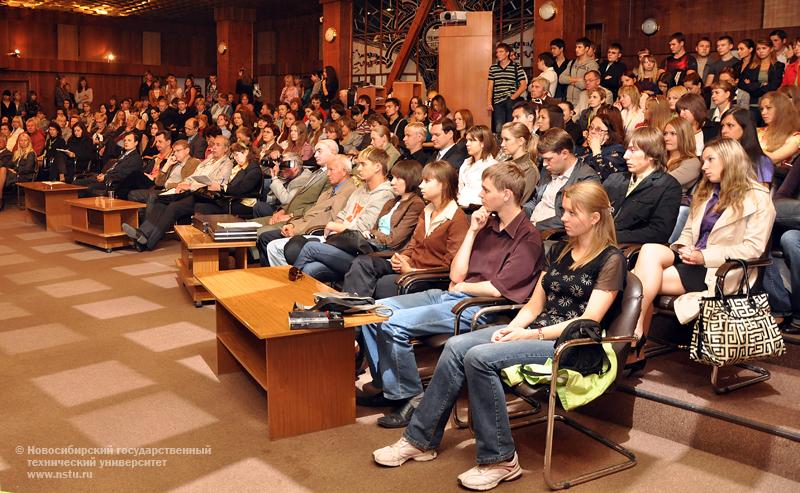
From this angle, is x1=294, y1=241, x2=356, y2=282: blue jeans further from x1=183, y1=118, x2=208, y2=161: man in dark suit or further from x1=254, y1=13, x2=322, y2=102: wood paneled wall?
x1=254, y1=13, x2=322, y2=102: wood paneled wall

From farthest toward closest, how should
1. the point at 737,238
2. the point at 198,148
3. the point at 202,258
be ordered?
the point at 198,148, the point at 202,258, the point at 737,238

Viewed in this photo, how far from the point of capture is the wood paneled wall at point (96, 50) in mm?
16672

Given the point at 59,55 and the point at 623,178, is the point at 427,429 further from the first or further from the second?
the point at 59,55

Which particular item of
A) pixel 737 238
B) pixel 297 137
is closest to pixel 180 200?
pixel 297 137

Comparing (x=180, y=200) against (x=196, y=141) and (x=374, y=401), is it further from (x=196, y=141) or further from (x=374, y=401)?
(x=374, y=401)

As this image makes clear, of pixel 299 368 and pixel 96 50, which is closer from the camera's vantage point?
pixel 299 368

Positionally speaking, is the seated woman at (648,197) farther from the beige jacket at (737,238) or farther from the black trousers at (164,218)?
the black trousers at (164,218)

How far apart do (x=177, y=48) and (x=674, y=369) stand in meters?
17.4

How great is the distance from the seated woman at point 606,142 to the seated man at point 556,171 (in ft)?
1.66

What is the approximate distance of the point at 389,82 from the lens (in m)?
12.0

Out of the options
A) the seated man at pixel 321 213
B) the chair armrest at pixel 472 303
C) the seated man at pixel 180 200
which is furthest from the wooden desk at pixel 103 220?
the chair armrest at pixel 472 303

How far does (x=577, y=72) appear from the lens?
8.22 meters

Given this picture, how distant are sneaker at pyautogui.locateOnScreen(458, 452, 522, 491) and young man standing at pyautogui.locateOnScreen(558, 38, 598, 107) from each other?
233 inches

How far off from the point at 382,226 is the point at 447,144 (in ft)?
6.23
